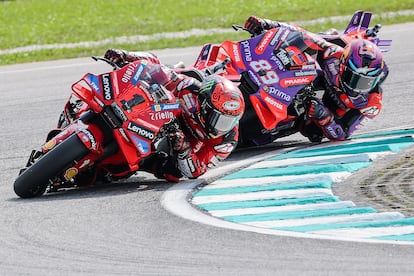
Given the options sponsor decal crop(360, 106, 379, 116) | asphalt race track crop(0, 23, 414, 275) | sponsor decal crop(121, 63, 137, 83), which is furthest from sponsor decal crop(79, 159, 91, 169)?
sponsor decal crop(360, 106, 379, 116)

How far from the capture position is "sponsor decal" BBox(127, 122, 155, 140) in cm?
921

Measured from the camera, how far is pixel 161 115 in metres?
9.41

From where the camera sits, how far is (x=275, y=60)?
10977 millimetres

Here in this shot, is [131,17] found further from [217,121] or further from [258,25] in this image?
[217,121]

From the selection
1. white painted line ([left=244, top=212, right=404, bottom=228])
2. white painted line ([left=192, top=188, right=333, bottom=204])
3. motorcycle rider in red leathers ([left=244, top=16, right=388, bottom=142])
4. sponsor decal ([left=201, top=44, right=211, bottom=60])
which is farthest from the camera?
sponsor decal ([left=201, top=44, right=211, bottom=60])

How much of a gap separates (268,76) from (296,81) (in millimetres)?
318

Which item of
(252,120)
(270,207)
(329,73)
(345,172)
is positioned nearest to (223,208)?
(270,207)

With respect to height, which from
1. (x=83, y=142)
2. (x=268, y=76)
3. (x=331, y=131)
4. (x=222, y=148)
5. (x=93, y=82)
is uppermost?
(x=93, y=82)

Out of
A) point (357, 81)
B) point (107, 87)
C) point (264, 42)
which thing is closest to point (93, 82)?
point (107, 87)

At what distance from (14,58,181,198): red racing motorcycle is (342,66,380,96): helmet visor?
2.45m

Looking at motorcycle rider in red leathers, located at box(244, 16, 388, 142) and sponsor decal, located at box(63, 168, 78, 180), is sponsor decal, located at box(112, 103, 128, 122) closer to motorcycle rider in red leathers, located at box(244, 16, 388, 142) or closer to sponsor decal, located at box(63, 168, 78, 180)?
sponsor decal, located at box(63, 168, 78, 180)

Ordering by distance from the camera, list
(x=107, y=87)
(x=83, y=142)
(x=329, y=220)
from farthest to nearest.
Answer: (x=107, y=87) → (x=83, y=142) → (x=329, y=220)

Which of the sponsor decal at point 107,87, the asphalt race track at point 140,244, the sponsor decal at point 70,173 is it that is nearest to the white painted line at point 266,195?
the asphalt race track at point 140,244

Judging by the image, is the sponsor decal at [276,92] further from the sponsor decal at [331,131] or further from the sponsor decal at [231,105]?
the sponsor decal at [231,105]
